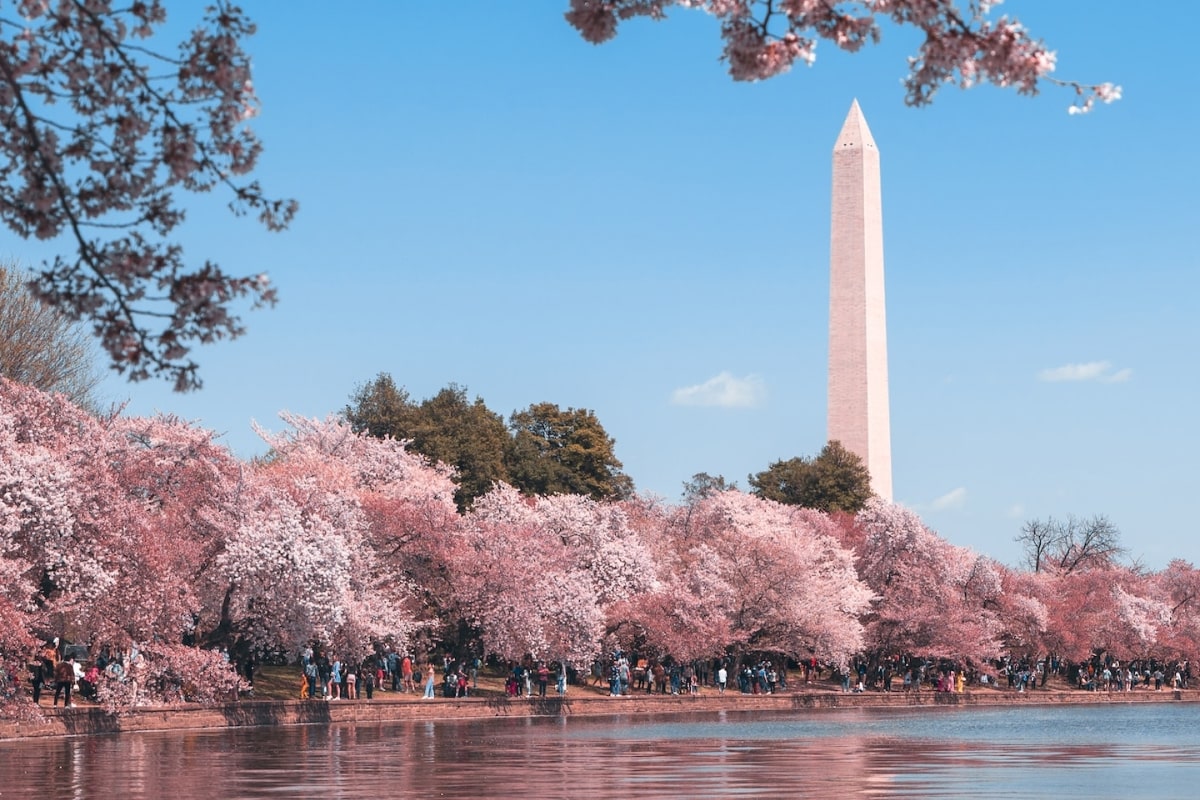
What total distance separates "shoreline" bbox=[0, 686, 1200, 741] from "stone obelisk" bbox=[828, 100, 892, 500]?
15.7 metres

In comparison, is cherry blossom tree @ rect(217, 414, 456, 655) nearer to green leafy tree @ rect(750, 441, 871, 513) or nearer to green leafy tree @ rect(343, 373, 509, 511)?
green leafy tree @ rect(343, 373, 509, 511)

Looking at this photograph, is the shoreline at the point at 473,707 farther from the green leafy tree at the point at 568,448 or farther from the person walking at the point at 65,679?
the green leafy tree at the point at 568,448

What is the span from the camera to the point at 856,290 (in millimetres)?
79312

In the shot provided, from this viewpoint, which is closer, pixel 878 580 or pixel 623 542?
pixel 623 542

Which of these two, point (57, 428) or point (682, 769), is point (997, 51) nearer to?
point (682, 769)

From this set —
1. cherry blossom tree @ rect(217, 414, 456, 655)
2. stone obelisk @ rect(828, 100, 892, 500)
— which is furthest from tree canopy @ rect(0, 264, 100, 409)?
stone obelisk @ rect(828, 100, 892, 500)

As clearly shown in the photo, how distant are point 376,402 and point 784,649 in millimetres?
28606

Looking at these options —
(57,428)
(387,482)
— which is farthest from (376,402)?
(57,428)

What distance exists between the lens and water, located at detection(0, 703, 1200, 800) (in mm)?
22750

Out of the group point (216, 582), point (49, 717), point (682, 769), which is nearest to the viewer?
point (682, 769)

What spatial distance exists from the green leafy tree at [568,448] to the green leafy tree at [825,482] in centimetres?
926

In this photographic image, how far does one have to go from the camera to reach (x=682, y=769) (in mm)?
26672

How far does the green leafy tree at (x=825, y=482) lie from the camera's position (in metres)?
85.0

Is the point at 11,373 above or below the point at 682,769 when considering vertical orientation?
above
